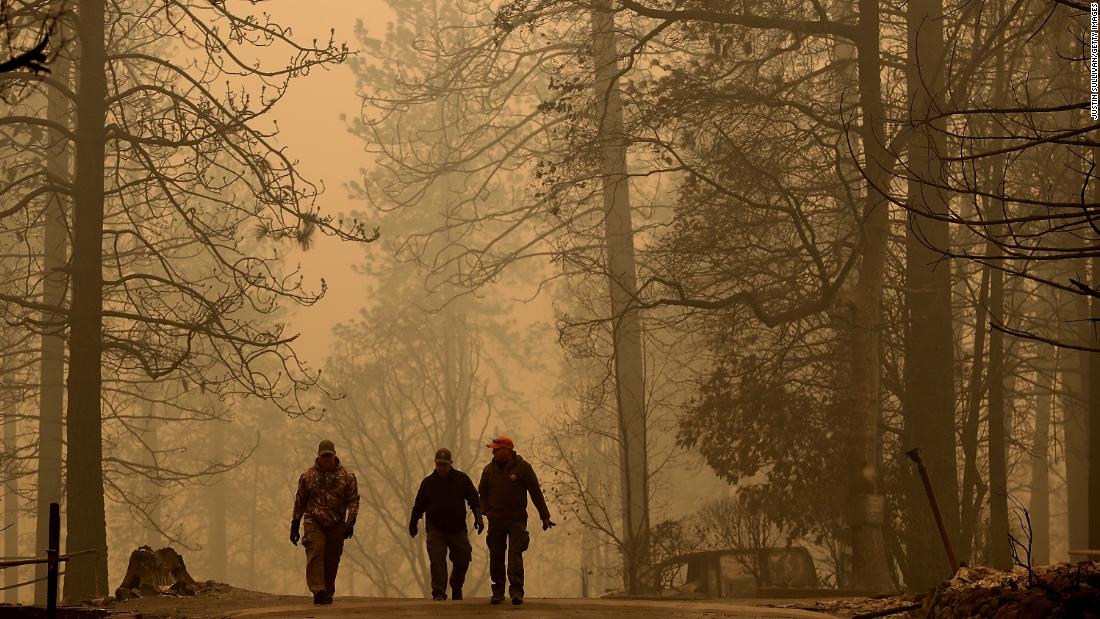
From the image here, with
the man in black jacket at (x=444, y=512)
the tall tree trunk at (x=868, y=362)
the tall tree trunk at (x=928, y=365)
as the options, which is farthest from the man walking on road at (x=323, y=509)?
the tall tree trunk at (x=928, y=365)

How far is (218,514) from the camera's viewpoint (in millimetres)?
56000

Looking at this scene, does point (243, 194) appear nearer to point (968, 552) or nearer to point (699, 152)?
point (699, 152)

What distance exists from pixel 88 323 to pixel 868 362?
10607mm

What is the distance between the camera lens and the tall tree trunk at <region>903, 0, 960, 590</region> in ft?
65.2

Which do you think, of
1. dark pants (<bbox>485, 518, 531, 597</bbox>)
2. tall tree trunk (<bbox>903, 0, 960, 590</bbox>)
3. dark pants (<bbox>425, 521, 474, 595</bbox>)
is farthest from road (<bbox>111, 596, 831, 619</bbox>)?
tall tree trunk (<bbox>903, 0, 960, 590</bbox>)

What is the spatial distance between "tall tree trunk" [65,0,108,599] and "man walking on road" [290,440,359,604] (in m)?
4.78

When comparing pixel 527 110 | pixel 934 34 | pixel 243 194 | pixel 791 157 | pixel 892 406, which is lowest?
pixel 892 406

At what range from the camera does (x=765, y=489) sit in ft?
76.4

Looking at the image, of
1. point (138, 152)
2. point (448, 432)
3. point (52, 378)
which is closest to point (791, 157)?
point (138, 152)

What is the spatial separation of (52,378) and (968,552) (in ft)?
64.5

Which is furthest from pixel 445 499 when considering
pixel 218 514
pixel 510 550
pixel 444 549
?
pixel 218 514

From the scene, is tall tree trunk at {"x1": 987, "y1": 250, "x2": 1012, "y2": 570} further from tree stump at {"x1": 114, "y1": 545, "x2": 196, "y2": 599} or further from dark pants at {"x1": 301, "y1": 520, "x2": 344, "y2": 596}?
tree stump at {"x1": 114, "y1": 545, "x2": 196, "y2": 599}

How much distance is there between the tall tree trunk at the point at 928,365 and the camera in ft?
65.2

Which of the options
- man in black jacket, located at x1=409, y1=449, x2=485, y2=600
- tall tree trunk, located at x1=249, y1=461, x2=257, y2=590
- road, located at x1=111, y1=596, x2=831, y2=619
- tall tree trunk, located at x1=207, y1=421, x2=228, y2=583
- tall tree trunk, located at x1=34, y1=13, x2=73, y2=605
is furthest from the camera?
tall tree trunk, located at x1=249, y1=461, x2=257, y2=590
